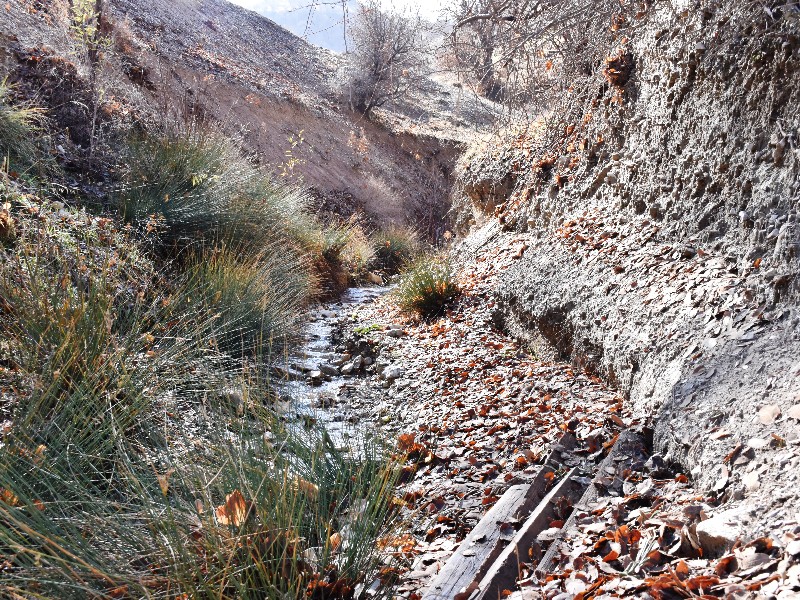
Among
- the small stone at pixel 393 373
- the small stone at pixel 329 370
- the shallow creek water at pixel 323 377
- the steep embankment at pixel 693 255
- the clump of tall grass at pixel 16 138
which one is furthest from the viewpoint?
the clump of tall grass at pixel 16 138

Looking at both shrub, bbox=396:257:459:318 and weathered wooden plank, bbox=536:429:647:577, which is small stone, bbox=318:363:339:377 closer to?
shrub, bbox=396:257:459:318

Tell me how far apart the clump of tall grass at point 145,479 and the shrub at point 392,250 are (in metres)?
6.72

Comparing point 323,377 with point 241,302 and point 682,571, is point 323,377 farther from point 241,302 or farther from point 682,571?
point 682,571

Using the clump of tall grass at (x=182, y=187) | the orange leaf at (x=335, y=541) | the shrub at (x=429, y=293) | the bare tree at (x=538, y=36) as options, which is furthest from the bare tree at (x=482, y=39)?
the orange leaf at (x=335, y=541)

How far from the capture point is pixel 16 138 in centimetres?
571

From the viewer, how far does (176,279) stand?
5.42m

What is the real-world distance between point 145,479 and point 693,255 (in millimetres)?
3372

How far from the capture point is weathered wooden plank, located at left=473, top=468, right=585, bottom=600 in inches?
83.9

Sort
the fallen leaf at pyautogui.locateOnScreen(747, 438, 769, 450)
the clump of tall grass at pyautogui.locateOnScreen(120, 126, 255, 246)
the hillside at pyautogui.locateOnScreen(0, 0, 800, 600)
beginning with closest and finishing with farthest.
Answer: the hillside at pyautogui.locateOnScreen(0, 0, 800, 600) → the fallen leaf at pyautogui.locateOnScreen(747, 438, 769, 450) → the clump of tall grass at pyautogui.locateOnScreen(120, 126, 255, 246)

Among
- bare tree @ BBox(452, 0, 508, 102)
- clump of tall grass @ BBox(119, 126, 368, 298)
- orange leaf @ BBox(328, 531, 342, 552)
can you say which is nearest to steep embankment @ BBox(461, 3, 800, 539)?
bare tree @ BBox(452, 0, 508, 102)

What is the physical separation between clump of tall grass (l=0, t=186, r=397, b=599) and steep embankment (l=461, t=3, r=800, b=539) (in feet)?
4.89

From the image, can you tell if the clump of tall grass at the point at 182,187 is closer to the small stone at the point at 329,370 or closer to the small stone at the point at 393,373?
the small stone at the point at 329,370

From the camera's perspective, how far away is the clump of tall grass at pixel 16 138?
5520mm

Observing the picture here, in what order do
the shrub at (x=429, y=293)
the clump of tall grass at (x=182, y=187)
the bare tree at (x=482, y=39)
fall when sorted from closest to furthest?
1. the bare tree at (x=482, y=39)
2. the clump of tall grass at (x=182, y=187)
3. the shrub at (x=429, y=293)
